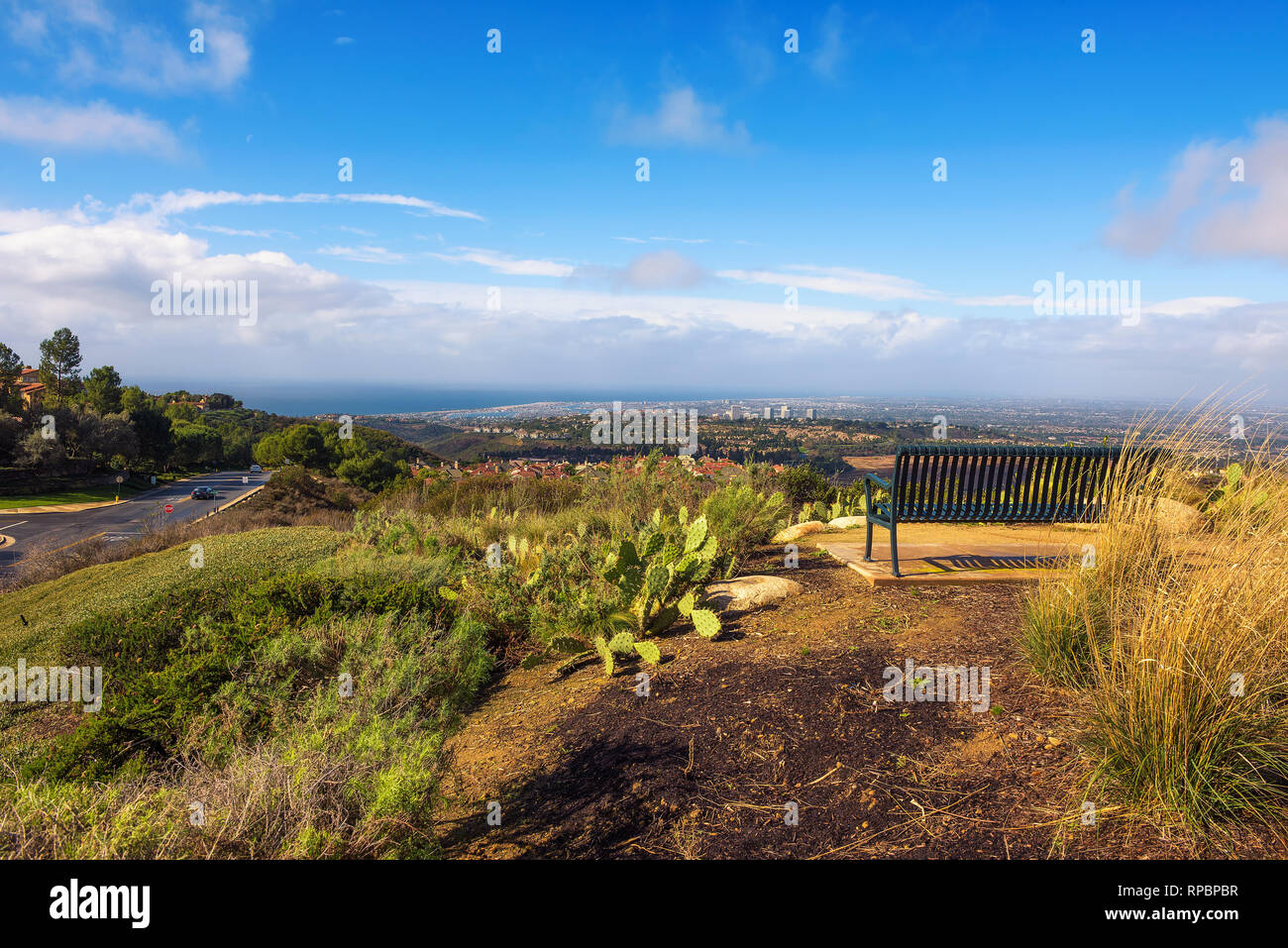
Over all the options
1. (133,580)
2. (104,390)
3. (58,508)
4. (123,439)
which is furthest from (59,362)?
(133,580)

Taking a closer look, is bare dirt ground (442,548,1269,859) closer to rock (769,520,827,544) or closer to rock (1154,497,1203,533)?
rock (1154,497,1203,533)

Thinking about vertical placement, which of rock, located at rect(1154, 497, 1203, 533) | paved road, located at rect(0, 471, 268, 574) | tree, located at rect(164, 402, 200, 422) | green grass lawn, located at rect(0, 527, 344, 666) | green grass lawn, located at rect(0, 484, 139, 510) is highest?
tree, located at rect(164, 402, 200, 422)

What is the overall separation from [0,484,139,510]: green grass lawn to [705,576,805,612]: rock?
48662mm

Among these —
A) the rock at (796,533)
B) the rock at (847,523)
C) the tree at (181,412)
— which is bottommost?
the rock at (796,533)

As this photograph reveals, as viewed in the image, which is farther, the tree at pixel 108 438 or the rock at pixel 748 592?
the tree at pixel 108 438

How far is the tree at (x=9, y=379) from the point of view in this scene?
149ft

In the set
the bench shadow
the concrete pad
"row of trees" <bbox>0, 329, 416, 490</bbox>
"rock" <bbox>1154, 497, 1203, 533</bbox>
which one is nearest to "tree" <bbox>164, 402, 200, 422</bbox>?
"row of trees" <bbox>0, 329, 416, 490</bbox>

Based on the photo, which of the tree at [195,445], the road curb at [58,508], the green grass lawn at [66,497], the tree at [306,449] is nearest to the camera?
the road curb at [58,508]

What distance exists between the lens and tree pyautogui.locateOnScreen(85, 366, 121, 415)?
190ft

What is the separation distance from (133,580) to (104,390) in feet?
218

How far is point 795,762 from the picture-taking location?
2939 millimetres

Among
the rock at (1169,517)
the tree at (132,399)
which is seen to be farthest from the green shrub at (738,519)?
the tree at (132,399)

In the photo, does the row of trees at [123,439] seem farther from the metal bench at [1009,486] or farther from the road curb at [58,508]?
the metal bench at [1009,486]

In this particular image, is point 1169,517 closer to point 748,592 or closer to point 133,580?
point 748,592
